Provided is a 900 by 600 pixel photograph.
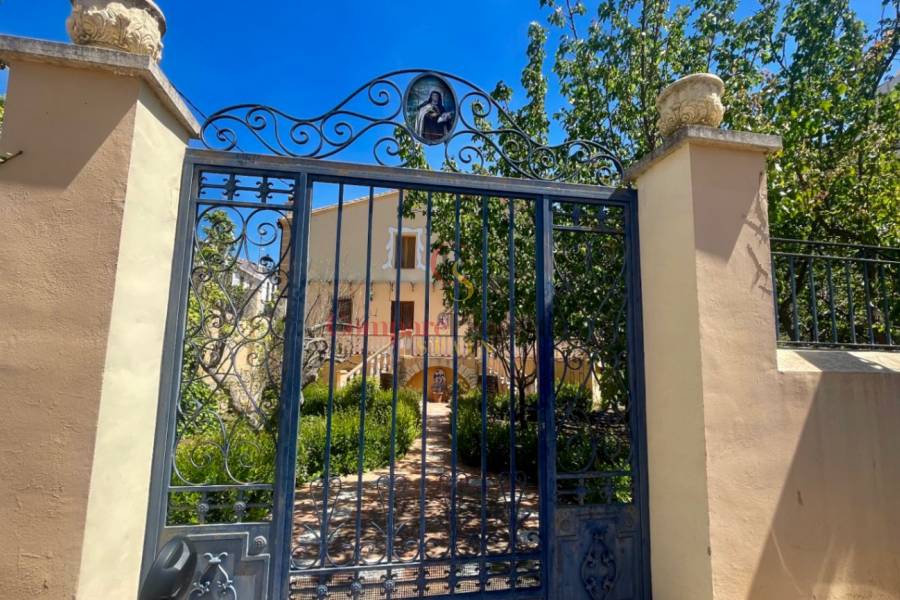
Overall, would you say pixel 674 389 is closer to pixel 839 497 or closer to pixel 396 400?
pixel 839 497

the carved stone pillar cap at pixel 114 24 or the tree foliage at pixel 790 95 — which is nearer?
the carved stone pillar cap at pixel 114 24

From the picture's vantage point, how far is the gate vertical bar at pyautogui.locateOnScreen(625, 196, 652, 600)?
2.93 meters

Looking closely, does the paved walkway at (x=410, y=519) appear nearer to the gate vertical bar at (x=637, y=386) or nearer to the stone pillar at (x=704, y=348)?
the gate vertical bar at (x=637, y=386)

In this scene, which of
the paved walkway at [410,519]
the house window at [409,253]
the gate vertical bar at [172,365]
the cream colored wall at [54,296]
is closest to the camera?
the cream colored wall at [54,296]

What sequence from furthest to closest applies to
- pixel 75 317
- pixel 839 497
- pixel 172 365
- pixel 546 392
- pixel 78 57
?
pixel 546 392 → pixel 839 497 → pixel 172 365 → pixel 78 57 → pixel 75 317

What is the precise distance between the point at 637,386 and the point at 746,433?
0.67 metres

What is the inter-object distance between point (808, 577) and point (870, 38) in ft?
19.4

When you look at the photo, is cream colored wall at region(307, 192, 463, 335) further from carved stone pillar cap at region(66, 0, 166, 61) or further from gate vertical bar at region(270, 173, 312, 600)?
carved stone pillar cap at region(66, 0, 166, 61)

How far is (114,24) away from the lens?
7.63 ft

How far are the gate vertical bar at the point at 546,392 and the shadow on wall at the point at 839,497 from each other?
117 cm

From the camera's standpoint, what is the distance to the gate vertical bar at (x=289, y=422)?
2549mm

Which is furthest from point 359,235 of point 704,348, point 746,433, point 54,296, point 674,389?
point 746,433

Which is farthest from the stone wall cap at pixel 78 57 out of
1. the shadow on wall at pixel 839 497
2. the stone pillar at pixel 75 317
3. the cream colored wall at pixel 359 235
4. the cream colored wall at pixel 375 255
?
the cream colored wall at pixel 375 255

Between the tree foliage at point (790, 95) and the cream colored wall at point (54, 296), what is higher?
the tree foliage at point (790, 95)
